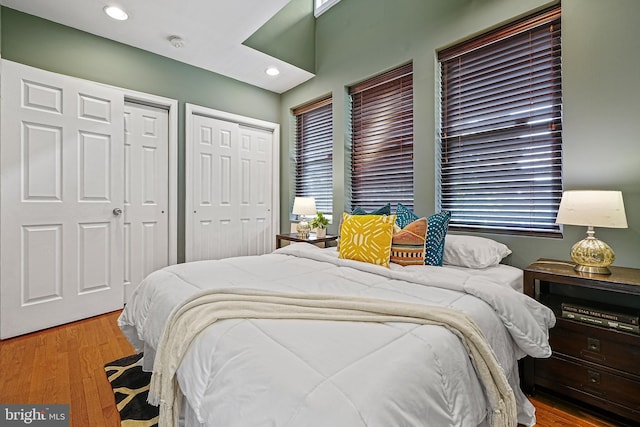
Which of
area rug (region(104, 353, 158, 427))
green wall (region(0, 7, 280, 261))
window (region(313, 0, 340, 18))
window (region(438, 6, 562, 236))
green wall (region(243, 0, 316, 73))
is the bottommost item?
area rug (region(104, 353, 158, 427))

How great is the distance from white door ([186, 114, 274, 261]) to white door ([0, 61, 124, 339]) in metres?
0.76

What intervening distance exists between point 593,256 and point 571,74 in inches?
46.6

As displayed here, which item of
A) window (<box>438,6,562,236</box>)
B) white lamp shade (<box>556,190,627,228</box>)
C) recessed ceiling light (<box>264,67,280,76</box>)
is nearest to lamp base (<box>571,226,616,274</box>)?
white lamp shade (<box>556,190,627,228</box>)

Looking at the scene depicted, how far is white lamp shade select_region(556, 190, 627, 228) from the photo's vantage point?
1571 mm

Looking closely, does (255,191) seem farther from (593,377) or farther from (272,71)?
(593,377)

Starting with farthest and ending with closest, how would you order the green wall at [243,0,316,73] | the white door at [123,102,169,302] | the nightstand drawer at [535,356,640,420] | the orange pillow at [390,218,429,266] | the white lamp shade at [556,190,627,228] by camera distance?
the green wall at [243,0,316,73]
the white door at [123,102,169,302]
the orange pillow at [390,218,429,266]
the white lamp shade at [556,190,627,228]
the nightstand drawer at [535,356,640,420]

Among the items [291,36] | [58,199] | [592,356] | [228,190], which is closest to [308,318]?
[592,356]

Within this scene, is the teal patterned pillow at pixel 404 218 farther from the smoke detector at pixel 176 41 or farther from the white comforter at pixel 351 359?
the smoke detector at pixel 176 41

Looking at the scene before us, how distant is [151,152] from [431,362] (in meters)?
3.34

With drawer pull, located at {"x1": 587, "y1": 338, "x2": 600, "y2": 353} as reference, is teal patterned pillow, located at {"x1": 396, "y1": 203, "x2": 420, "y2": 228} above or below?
above

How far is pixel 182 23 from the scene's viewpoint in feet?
8.86

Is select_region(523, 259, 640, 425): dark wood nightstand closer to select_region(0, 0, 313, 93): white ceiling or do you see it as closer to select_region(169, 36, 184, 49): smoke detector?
select_region(0, 0, 313, 93): white ceiling

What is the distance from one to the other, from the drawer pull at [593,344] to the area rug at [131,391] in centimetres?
223

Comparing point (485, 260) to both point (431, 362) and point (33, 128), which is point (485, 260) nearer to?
point (431, 362)
